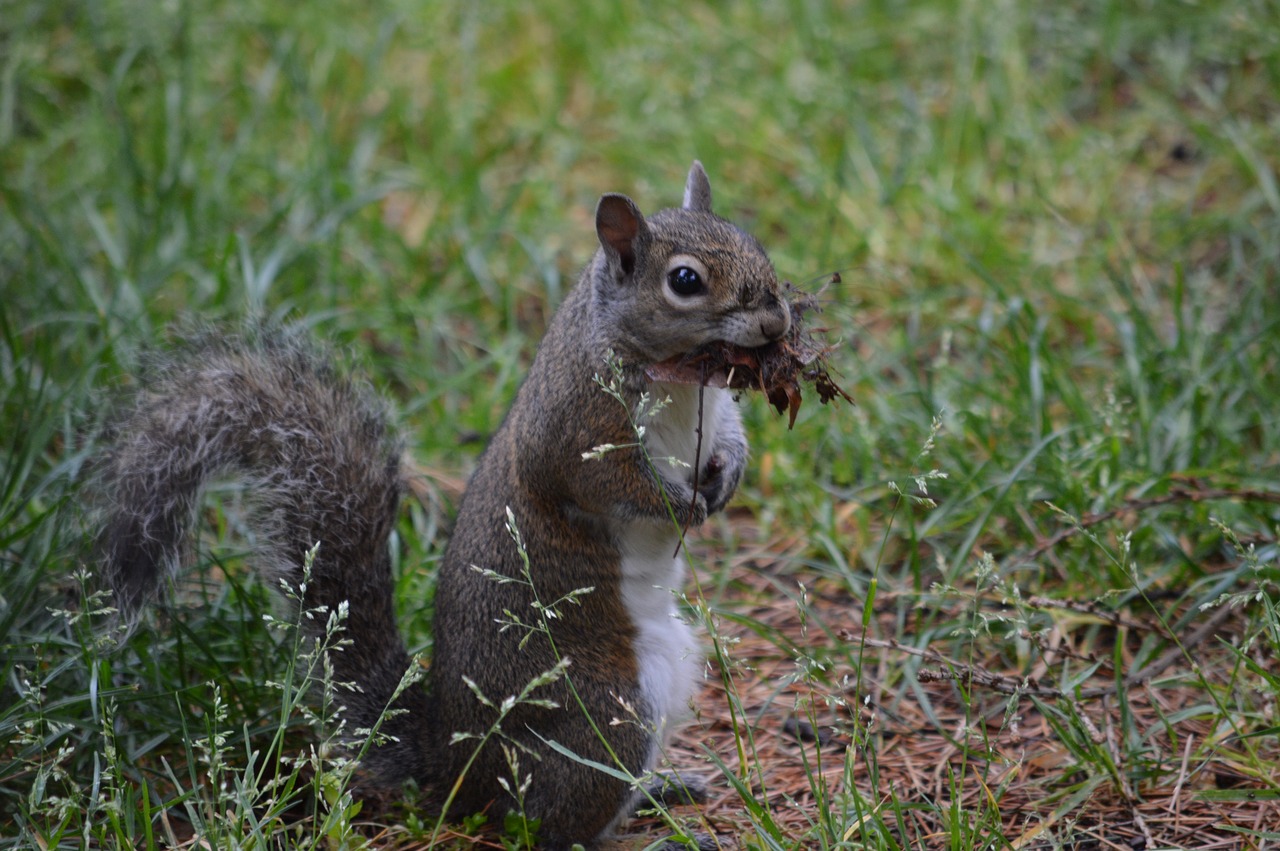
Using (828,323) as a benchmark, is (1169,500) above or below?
below

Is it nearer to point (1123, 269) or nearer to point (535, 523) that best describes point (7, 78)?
point (535, 523)

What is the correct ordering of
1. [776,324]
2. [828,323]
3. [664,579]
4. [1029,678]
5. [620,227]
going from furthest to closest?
[828,323], [664,579], [620,227], [776,324], [1029,678]

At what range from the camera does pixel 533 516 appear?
236cm

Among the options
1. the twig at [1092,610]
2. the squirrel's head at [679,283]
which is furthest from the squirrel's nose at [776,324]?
the twig at [1092,610]

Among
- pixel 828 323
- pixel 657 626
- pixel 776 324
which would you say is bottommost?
pixel 657 626

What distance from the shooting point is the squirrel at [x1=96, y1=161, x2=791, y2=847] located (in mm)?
2250

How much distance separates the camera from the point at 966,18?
466 centimetres

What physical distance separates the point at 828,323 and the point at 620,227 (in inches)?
62.2

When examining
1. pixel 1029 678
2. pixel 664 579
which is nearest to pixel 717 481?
pixel 664 579

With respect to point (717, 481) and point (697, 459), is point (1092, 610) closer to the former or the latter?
point (717, 481)

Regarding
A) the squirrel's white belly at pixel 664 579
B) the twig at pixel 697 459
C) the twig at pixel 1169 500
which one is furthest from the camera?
the twig at pixel 1169 500

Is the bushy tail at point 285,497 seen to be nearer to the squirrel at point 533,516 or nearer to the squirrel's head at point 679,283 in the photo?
the squirrel at point 533,516

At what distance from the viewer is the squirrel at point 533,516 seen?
2.25 meters

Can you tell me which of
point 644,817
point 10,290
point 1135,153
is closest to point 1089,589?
point 644,817
